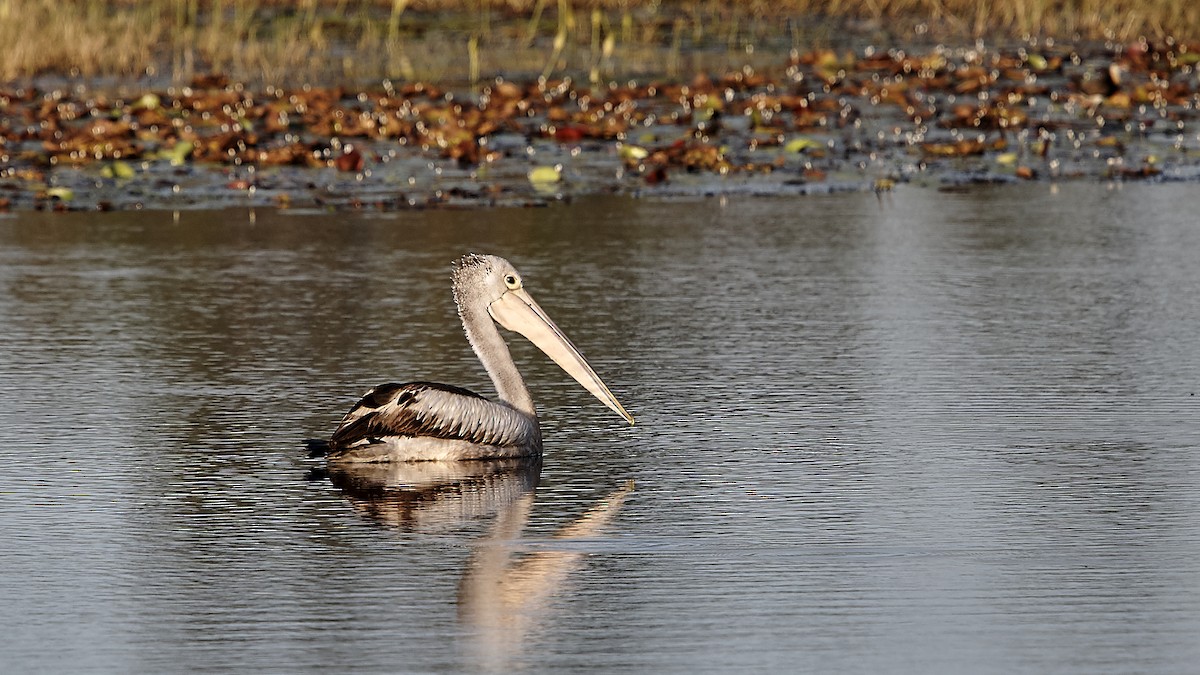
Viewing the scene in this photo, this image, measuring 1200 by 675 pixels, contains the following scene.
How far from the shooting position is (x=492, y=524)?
6762 millimetres

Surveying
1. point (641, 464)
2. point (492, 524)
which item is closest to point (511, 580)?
point (492, 524)

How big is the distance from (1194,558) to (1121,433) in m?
1.84

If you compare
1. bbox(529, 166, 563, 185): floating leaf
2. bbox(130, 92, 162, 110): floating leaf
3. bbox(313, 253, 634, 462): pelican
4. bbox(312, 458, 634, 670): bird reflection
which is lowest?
bbox(312, 458, 634, 670): bird reflection

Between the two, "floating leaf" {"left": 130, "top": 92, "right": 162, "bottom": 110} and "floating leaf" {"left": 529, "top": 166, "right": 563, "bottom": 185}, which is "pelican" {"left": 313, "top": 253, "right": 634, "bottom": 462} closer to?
"floating leaf" {"left": 529, "top": 166, "right": 563, "bottom": 185}

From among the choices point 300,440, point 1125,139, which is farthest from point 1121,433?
point 1125,139

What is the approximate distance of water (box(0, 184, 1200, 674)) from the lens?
551 cm

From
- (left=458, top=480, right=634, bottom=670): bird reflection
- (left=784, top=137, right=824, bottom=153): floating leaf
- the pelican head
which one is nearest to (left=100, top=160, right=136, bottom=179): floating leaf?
(left=784, top=137, right=824, bottom=153): floating leaf

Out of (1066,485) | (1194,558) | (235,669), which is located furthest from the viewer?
(1066,485)

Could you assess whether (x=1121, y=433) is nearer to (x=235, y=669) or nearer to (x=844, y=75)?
(x=235, y=669)

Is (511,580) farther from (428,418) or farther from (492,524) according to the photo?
(428,418)

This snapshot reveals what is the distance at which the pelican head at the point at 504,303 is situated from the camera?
8383 millimetres

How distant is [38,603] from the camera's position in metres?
5.82

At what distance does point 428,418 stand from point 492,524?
1047 mm

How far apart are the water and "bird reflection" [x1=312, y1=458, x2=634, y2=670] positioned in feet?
0.06
